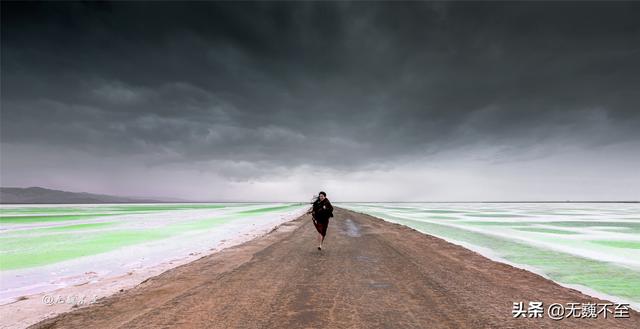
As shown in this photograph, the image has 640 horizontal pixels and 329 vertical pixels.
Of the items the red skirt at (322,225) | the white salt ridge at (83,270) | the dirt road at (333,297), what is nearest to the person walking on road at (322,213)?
the red skirt at (322,225)

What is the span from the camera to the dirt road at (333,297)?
5.90 meters

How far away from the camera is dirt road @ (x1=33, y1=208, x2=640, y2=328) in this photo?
5.90 metres

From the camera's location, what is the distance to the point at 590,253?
53.1ft

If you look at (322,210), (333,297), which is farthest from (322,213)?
(333,297)

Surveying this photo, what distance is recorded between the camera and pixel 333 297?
734 centimetres

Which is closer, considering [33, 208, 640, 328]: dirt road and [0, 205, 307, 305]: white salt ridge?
[33, 208, 640, 328]: dirt road

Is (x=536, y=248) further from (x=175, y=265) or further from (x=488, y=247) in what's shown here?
(x=175, y=265)

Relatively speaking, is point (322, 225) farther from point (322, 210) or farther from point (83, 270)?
point (83, 270)

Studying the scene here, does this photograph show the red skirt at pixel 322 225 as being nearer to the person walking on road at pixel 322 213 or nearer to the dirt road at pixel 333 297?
the person walking on road at pixel 322 213

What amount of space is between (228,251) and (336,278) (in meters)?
7.52

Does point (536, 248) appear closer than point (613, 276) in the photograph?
No

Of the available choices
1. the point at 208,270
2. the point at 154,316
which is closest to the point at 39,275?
the point at 208,270

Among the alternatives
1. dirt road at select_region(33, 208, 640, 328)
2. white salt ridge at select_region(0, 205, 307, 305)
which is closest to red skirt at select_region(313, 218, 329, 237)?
dirt road at select_region(33, 208, 640, 328)

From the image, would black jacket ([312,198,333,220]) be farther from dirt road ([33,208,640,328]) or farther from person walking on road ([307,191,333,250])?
dirt road ([33,208,640,328])
